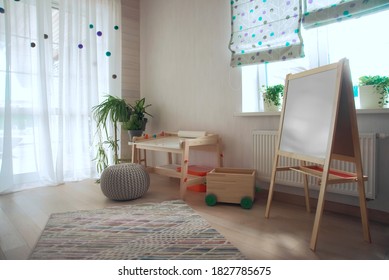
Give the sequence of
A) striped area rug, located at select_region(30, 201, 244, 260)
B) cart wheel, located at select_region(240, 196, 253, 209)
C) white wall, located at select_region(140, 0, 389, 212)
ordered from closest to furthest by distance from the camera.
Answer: striped area rug, located at select_region(30, 201, 244, 260) < cart wheel, located at select_region(240, 196, 253, 209) < white wall, located at select_region(140, 0, 389, 212)

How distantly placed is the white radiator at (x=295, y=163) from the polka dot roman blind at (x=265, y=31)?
0.68 metres

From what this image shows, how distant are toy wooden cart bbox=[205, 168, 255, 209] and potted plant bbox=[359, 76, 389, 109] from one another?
969 millimetres

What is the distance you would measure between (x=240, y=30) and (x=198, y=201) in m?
1.64

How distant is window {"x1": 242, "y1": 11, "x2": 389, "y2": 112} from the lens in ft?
6.17

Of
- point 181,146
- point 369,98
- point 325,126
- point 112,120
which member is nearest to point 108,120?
point 112,120

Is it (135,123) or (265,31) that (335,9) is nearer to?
(265,31)

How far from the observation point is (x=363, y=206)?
151 cm

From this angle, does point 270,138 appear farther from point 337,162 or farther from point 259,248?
point 259,248

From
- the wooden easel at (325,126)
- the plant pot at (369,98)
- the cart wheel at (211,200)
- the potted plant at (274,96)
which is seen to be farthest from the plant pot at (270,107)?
the cart wheel at (211,200)

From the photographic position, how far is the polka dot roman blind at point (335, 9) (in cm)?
174

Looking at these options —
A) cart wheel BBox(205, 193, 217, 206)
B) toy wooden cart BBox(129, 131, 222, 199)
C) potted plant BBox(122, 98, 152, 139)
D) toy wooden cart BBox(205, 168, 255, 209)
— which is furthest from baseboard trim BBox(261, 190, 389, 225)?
potted plant BBox(122, 98, 152, 139)

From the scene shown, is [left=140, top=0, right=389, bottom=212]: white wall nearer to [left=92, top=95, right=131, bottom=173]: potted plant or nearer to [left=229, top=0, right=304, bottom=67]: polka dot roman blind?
[left=229, top=0, right=304, bottom=67]: polka dot roman blind

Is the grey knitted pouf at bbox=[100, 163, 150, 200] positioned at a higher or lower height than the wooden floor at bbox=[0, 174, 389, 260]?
higher

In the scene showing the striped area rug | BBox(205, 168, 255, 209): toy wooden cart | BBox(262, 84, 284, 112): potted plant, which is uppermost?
BBox(262, 84, 284, 112): potted plant
